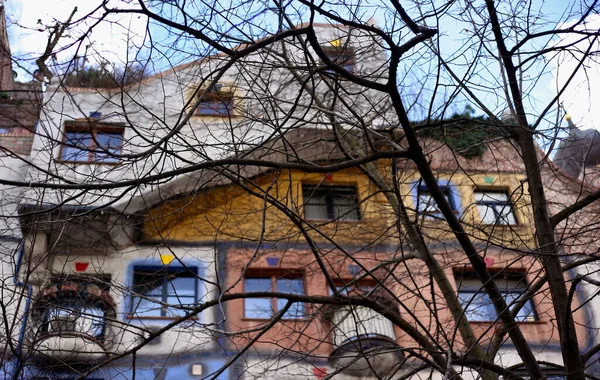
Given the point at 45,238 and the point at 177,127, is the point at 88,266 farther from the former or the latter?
the point at 177,127

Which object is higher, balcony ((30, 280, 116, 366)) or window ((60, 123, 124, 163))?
window ((60, 123, 124, 163))

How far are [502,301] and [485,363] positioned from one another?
1.74 ft

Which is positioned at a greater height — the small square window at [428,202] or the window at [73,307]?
the small square window at [428,202]

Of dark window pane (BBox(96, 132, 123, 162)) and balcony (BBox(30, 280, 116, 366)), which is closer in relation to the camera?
dark window pane (BBox(96, 132, 123, 162))

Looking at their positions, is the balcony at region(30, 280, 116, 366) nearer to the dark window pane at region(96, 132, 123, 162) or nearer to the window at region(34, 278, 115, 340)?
the window at region(34, 278, 115, 340)

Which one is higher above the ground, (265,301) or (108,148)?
(265,301)

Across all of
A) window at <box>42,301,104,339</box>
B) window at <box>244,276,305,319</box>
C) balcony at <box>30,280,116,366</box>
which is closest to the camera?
window at <box>42,301,104,339</box>

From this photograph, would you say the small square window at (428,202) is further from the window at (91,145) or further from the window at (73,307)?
the window at (73,307)

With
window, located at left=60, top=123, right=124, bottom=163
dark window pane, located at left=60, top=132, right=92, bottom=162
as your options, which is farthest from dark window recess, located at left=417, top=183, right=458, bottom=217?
dark window pane, located at left=60, top=132, right=92, bottom=162

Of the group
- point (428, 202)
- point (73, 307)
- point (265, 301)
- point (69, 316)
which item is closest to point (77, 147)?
point (69, 316)

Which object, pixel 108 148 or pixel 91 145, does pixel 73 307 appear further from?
pixel 108 148

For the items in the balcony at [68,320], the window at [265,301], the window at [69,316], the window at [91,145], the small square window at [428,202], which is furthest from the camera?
the window at [265,301]

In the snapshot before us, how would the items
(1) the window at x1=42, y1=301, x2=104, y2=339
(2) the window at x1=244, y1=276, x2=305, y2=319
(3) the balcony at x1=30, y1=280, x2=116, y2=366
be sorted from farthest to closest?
(2) the window at x1=244, y1=276, x2=305, y2=319 < (3) the balcony at x1=30, y1=280, x2=116, y2=366 < (1) the window at x1=42, y1=301, x2=104, y2=339

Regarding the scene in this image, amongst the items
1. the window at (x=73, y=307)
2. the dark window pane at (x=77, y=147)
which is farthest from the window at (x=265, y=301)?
the dark window pane at (x=77, y=147)
